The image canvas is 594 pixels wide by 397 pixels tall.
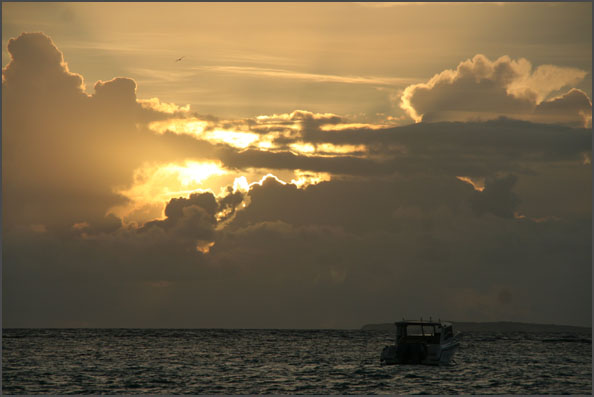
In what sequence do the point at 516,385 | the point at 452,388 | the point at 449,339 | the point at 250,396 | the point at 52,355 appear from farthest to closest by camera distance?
the point at 52,355 → the point at 449,339 → the point at 516,385 → the point at 452,388 → the point at 250,396

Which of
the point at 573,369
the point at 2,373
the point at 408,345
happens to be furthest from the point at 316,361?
the point at 2,373

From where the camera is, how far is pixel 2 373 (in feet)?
317

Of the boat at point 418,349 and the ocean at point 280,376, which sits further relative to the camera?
the boat at point 418,349

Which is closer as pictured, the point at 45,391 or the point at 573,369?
the point at 45,391

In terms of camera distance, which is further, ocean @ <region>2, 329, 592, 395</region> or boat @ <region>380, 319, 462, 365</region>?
boat @ <region>380, 319, 462, 365</region>

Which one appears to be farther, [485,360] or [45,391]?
[485,360]

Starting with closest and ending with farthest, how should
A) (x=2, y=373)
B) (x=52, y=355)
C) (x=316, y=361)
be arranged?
(x=2, y=373)
(x=316, y=361)
(x=52, y=355)

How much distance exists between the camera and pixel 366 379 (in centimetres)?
8981

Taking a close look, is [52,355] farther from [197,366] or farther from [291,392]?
[291,392]

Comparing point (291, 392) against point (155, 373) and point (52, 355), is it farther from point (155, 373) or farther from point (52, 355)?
point (52, 355)

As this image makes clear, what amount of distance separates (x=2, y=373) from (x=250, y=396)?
39.5 metres

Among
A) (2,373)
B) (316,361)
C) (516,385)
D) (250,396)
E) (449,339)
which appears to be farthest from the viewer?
(316,361)

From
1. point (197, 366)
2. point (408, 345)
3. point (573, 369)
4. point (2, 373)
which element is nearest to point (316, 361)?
point (197, 366)

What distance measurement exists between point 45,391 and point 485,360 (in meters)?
76.8
